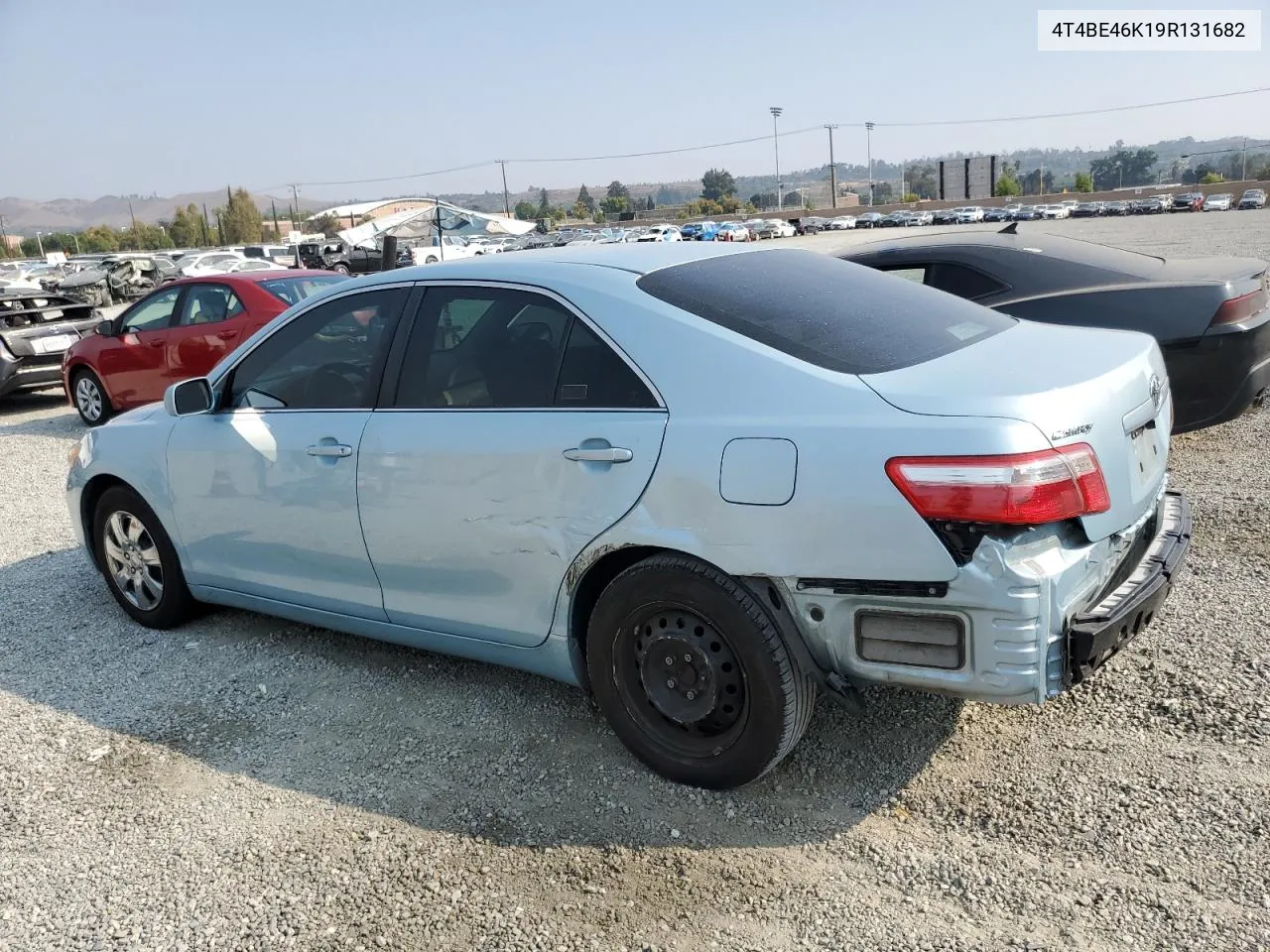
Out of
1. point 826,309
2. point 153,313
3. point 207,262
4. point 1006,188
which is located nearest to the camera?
point 826,309

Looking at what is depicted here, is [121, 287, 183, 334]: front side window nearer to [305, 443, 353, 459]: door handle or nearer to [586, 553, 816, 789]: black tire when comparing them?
[305, 443, 353, 459]: door handle

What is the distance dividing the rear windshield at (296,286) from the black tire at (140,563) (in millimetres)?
4797

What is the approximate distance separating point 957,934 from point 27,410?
13407mm

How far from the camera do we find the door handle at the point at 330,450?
3.78 metres

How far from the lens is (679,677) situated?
3.12 meters

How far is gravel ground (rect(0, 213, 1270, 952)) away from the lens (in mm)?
2637

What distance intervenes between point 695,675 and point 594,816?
0.54 metres

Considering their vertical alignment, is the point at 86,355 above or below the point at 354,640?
above

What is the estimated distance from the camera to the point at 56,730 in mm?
3971

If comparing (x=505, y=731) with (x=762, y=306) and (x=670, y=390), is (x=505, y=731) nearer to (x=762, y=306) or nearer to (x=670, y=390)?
(x=670, y=390)

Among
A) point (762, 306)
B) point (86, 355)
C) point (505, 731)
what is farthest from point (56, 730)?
point (86, 355)

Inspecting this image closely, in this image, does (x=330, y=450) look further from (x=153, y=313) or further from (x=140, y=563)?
(x=153, y=313)

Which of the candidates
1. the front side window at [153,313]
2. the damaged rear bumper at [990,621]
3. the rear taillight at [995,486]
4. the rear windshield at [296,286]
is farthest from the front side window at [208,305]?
the rear taillight at [995,486]

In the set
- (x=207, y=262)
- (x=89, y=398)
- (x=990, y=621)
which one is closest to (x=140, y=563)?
(x=990, y=621)
